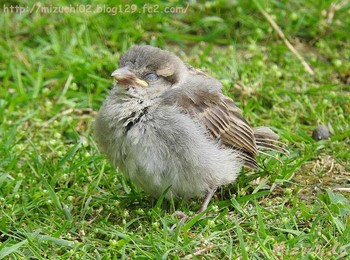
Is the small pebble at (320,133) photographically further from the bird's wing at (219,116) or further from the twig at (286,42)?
the twig at (286,42)

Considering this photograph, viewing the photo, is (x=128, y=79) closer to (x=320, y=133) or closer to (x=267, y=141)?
(x=267, y=141)

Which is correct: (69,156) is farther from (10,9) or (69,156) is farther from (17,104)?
(10,9)

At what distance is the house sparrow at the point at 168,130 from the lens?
4.71 meters

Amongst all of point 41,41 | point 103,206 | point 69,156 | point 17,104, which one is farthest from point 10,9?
point 103,206

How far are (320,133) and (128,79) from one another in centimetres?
164

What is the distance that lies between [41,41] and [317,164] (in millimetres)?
2879

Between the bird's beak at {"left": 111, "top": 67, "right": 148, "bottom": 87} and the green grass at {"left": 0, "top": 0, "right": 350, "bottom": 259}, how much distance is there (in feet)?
2.40

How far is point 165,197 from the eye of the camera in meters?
4.96

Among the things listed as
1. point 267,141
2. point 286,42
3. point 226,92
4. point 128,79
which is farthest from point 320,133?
point 128,79

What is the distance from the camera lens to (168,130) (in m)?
4.71

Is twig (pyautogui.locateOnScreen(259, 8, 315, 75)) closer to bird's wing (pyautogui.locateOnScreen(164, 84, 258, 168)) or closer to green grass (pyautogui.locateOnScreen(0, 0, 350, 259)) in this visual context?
green grass (pyautogui.locateOnScreen(0, 0, 350, 259))

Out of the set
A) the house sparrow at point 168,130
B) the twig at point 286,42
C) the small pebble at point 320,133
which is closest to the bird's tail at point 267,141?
the house sparrow at point 168,130

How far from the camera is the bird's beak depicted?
15.8ft

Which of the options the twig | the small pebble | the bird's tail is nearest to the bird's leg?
the bird's tail
